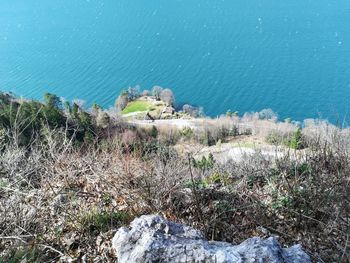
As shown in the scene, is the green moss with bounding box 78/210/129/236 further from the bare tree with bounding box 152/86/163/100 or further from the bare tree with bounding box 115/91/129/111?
the bare tree with bounding box 152/86/163/100

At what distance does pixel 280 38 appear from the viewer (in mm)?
40688

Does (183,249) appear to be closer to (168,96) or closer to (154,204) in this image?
(154,204)

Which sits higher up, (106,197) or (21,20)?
(21,20)

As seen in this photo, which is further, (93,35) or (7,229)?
(93,35)

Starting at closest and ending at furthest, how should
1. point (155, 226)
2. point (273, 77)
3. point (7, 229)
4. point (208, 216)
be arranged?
point (155, 226)
point (7, 229)
point (208, 216)
point (273, 77)

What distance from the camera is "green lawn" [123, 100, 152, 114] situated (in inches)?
1484

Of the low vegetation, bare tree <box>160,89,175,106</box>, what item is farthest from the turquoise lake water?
the low vegetation

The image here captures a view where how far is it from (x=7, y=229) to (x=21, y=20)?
157 feet

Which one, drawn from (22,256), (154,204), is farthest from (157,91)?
(22,256)

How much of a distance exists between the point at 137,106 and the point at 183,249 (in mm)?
35945

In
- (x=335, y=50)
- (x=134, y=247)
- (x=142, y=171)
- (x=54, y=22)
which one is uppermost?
(x=54, y=22)

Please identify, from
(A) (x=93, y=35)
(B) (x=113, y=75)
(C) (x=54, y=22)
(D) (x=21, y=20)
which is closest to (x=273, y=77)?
(B) (x=113, y=75)

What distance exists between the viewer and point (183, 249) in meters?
2.35

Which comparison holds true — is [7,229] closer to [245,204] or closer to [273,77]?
[245,204]
